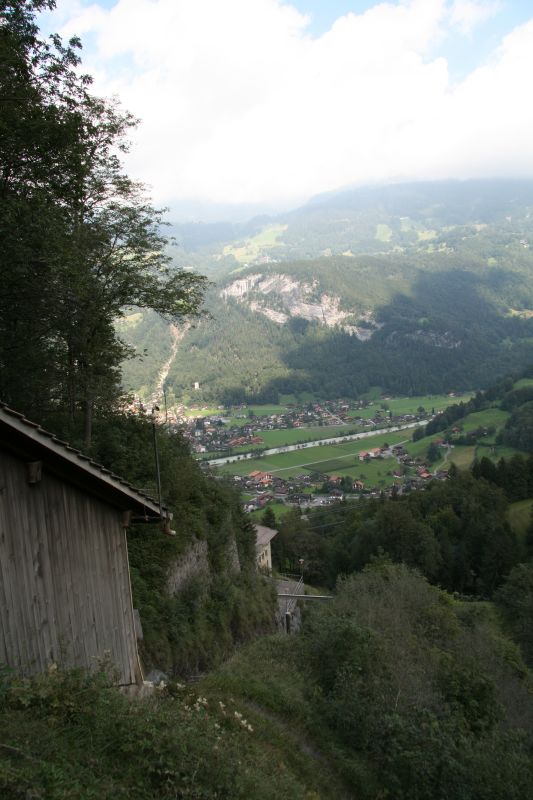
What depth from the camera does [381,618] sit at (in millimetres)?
15391

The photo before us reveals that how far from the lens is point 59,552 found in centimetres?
534

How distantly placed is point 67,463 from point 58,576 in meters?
1.17

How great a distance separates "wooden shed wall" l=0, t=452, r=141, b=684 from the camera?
16.4ft

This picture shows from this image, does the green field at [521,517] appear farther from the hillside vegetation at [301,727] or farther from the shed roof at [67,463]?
the shed roof at [67,463]

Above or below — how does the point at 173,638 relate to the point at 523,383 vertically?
below

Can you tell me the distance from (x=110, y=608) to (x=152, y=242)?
32.8ft

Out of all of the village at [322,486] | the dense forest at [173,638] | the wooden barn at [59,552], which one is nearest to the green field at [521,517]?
the dense forest at [173,638]

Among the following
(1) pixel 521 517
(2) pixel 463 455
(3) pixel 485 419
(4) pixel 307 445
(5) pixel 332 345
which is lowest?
(1) pixel 521 517

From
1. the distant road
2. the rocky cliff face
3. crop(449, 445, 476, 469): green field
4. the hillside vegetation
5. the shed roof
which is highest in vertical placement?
the rocky cliff face

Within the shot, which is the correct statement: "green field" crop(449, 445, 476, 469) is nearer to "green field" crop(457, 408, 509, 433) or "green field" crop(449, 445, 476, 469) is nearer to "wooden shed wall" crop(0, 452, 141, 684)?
"green field" crop(457, 408, 509, 433)

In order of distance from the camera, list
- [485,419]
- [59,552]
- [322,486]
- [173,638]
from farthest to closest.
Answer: [485,419] < [322,486] < [173,638] < [59,552]

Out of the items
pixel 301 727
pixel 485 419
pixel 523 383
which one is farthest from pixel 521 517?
pixel 523 383

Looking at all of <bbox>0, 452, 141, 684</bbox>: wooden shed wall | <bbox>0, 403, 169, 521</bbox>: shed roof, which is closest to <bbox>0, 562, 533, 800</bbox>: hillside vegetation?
<bbox>0, 452, 141, 684</bbox>: wooden shed wall

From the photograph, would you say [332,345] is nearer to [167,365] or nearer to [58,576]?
[167,365]
